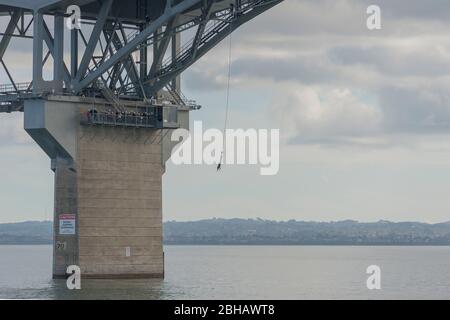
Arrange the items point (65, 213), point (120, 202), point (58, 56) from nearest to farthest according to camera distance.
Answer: point (65, 213), point (58, 56), point (120, 202)

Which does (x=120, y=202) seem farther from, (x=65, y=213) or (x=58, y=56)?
(x=58, y=56)

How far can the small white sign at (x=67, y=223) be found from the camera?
78188 mm

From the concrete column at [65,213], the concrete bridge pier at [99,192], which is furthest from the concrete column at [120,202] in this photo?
the concrete column at [65,213]

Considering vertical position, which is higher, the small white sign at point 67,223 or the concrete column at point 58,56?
the concrete column at point 58,56

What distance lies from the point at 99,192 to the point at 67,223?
2.66m

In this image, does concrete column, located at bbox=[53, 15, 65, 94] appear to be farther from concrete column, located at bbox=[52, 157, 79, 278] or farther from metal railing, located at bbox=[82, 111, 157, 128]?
concrete column, located at bbox=[52, 157, 79, 278]

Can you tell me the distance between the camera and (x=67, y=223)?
78312 millimetres

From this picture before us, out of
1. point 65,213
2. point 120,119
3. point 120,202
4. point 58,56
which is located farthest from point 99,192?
point 58,56

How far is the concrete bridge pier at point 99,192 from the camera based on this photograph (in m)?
77.8

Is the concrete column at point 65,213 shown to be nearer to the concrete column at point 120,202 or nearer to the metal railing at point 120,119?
the concrete column at point 120,202

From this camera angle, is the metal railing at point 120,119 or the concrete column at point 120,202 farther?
the metal railing at point 120,119

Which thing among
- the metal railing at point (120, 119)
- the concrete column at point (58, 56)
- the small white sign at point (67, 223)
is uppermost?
the concrete column at point (58, 56)
